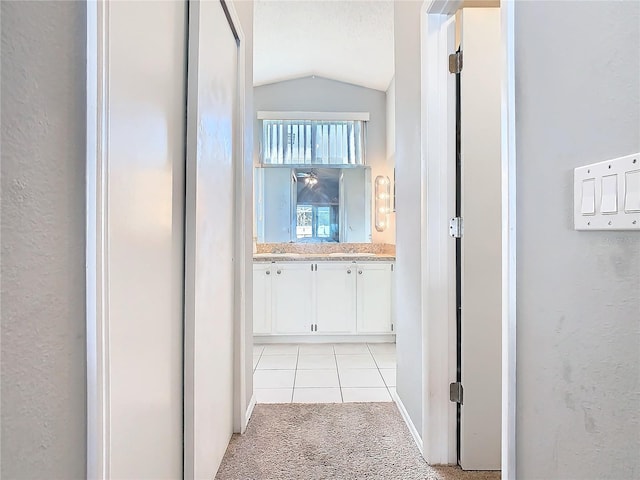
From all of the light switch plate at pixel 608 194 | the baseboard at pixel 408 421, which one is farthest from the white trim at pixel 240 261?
the light switch plate at pixel 608 194

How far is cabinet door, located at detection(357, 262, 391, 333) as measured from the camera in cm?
365

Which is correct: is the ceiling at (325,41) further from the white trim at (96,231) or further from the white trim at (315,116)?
the white trim at (96,231)

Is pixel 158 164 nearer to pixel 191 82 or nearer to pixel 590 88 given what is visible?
pixel 191 82

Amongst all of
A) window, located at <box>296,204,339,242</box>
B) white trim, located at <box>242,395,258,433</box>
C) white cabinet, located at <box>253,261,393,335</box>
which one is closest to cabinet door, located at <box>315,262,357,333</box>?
white cabinet, located at <box>253,261,393,335</box>

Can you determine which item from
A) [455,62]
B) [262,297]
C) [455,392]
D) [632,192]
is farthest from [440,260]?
[262,297]

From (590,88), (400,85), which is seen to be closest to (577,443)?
(590,88)

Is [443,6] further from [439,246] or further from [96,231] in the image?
[96,231]

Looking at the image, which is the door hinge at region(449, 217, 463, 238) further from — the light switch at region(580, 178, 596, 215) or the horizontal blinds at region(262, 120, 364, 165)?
the horizontal blinds at region(262, 120, 364, 165)

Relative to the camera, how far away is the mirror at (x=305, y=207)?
4.23m

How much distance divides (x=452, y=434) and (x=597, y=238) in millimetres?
1300

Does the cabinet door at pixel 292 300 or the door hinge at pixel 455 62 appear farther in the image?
the cabinet door at pixel 292 300

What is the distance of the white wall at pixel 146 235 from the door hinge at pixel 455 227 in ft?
3.60

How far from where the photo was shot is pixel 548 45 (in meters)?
0.78

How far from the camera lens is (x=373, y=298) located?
144 inches
